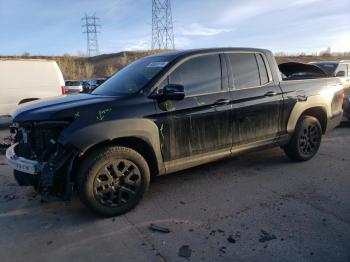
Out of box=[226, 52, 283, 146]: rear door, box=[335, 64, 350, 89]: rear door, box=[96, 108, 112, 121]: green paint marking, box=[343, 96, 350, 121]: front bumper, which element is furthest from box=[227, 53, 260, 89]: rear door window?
box=[335, 64, 350, 89]: rear door

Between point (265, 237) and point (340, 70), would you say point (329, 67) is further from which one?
point (265, 237)

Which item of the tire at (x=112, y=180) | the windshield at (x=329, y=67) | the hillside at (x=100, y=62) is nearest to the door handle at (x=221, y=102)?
the tire at (x=112, y=180)

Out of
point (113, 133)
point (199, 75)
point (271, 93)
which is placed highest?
point (199, 75)

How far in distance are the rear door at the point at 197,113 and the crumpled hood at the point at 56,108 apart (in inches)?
29.4

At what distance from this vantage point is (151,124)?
417cm

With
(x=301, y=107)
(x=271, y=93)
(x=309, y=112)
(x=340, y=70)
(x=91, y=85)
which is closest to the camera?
(x=271, y=93)

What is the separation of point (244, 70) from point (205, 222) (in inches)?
94.0

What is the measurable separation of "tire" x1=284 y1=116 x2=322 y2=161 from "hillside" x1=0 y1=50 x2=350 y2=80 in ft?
128

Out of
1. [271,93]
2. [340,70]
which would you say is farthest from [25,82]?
[340,70]

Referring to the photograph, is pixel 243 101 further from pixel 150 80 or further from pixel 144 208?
pixel 144 208

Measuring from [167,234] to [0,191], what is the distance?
2749 mm

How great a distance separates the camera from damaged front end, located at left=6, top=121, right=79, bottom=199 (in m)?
3.72

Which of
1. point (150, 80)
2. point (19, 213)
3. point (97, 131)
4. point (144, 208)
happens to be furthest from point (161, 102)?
point (19, 213)

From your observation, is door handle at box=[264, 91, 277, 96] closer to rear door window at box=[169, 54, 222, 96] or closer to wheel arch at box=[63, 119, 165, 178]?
rear door window at box=[169, 54, 222, 96]
